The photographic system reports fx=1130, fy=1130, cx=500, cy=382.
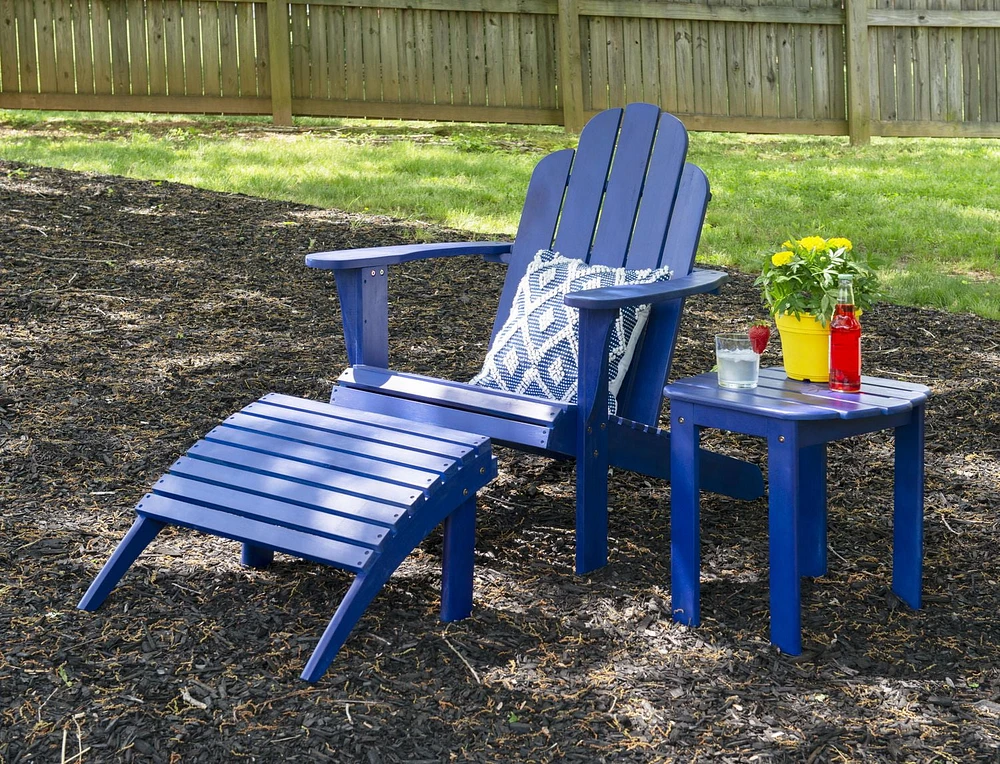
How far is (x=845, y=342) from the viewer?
233 cm

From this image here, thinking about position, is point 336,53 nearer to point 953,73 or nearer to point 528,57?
point 528,57

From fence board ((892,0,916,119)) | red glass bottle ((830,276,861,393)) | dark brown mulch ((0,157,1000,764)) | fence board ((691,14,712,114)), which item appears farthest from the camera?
fence board ((892,0,916,119))

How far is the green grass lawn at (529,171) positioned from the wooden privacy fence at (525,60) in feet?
0.69

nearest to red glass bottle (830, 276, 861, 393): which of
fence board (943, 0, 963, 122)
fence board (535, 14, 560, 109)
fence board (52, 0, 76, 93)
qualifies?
fence board (535, 14, 560, 109)

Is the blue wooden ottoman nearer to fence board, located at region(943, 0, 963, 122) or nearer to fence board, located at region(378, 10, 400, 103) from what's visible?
fence board, located at region(378, 10, 400, 103)

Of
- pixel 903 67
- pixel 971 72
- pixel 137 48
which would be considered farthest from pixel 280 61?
pixel 971 72

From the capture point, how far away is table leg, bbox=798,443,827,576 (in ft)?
8.56

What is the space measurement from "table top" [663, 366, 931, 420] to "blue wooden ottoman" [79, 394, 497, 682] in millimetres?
475

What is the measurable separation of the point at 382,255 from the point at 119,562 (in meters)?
1.04

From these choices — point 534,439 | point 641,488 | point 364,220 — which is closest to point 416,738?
point 534,439

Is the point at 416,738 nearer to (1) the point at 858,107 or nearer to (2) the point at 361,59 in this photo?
(2) the point at 361,59

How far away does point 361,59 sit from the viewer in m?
8.53

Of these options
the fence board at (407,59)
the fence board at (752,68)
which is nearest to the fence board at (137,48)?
the fence board at (407,59)

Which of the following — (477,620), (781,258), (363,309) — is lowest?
(477,620)
